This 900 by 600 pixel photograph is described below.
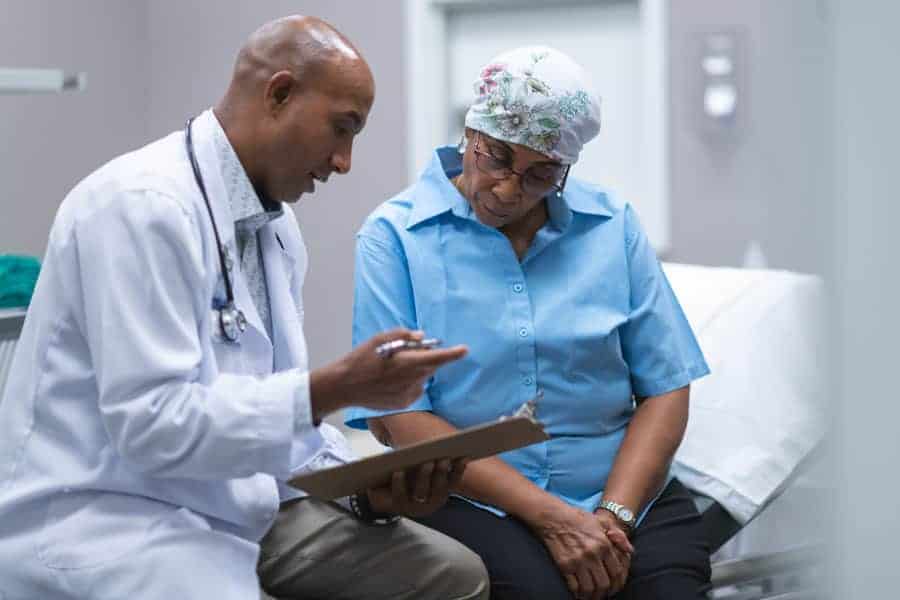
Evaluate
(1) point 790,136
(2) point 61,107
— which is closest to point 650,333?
(1) point 790,136

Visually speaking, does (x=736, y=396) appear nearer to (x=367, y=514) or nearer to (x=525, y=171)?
(x=525, y=171)

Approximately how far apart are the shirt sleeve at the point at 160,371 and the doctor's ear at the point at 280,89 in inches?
8.4

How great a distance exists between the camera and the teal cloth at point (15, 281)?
2510 millimetres

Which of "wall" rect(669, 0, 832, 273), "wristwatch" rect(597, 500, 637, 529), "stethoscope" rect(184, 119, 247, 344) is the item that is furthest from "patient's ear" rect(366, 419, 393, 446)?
"wall" rect(669, 0, 832, 273)

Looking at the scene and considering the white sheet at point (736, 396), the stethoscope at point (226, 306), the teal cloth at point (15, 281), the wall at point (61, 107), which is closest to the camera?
the stethoscope at point (226, 306)

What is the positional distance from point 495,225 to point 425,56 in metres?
2.40

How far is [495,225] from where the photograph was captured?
188cm

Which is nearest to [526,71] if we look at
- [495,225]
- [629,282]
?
[495,225]

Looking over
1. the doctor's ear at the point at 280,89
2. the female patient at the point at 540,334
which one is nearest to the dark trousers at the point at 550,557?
the female patient at the point at 540,334

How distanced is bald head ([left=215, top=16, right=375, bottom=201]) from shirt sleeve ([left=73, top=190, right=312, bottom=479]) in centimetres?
19

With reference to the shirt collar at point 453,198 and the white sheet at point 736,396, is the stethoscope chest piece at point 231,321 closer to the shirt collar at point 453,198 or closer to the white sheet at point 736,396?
the shirt collar at point 453,198

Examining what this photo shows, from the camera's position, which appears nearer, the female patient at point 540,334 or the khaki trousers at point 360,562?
the khaki trousers at point 360,562

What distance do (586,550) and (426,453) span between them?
0.44 metres

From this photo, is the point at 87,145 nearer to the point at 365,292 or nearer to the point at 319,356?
the point at 319,356
